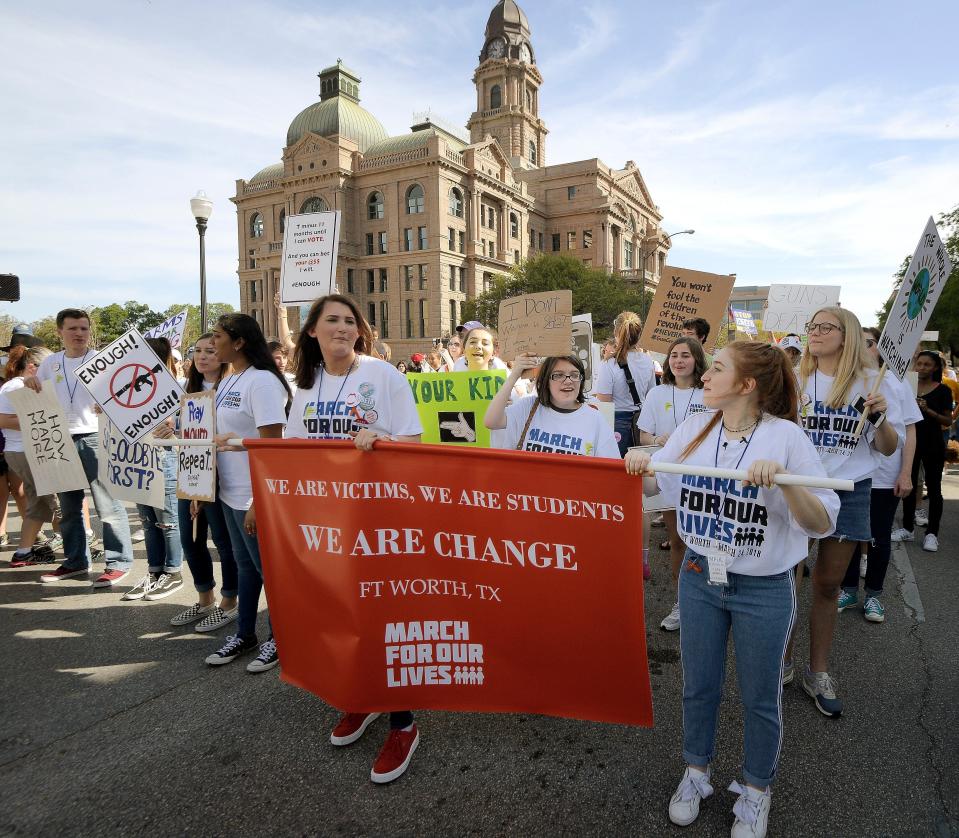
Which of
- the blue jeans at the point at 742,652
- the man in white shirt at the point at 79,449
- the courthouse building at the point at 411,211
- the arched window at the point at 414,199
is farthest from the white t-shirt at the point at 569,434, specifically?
the arched window at the point at 414,199

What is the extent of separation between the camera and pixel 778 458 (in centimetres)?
219

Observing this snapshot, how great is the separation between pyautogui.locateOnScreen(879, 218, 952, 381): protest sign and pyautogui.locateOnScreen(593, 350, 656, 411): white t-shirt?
2961 millimetres

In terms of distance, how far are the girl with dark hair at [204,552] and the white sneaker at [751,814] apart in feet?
11.1

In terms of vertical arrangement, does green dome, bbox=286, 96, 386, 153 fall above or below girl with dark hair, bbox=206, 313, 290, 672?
above

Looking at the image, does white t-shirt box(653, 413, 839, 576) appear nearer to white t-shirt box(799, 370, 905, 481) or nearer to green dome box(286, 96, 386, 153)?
white t-shirt box(799, 370, 905, 481)

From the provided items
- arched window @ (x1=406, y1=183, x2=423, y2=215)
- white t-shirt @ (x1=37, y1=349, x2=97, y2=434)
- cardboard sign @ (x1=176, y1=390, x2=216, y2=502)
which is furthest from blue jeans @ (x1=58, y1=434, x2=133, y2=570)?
arched window @ (x1=406, y1=183, x2=423, y2=215)

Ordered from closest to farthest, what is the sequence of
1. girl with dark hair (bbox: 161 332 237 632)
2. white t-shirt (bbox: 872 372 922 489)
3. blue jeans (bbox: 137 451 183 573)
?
white t-shirt (bbox: 872 372 922 489), girl with dark hair (bbox: 161 332 237 632), blue jeans (bbox: 137 451 183 573)

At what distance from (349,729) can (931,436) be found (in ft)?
22.2

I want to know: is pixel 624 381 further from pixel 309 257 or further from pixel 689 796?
pixel 689 796

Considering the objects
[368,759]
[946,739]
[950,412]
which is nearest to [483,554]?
[368,759]

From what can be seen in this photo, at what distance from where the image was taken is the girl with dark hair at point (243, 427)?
3682 mm

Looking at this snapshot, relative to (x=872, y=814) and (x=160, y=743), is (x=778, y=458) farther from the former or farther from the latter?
(x=160, y=743)

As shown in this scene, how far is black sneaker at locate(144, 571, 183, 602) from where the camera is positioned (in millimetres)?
4965

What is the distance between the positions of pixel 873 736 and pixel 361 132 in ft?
239
